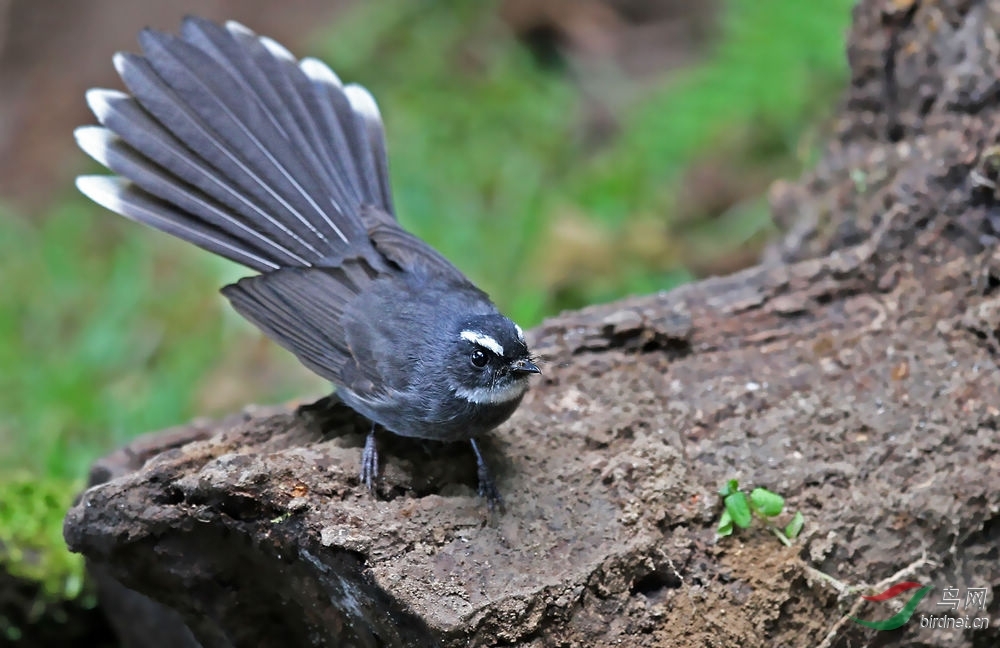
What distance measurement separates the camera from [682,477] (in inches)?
127

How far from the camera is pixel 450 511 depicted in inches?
120

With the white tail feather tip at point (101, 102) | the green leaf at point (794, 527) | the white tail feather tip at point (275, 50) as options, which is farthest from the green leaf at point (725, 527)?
the white tail feather tip at point (101, 102)

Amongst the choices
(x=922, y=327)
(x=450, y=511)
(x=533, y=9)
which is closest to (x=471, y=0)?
(x=533, y=9)

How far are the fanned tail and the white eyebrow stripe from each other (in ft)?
2.16

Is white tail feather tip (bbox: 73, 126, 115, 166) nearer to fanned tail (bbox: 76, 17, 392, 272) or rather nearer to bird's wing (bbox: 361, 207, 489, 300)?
fanned tail (bbox: 76, 17, 392, 272)

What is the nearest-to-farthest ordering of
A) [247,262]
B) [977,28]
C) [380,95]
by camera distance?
[247,262]
[977,28]
[380,95]

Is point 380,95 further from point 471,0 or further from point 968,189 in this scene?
point 968,189

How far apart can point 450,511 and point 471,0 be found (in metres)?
7.66

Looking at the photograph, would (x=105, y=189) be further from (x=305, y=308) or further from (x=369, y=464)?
(x=369, y=464)

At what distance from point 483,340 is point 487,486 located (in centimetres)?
46

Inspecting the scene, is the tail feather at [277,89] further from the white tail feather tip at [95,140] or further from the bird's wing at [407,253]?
the white tail feather tip at [95,140]

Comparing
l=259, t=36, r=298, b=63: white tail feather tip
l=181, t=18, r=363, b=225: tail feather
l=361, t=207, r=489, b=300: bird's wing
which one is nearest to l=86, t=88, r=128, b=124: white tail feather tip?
l=181, t=18, r=363, b=225: tail feather

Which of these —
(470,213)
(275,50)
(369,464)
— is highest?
(470,213)

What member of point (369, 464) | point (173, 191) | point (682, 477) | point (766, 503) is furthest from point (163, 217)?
point (766, 503)
